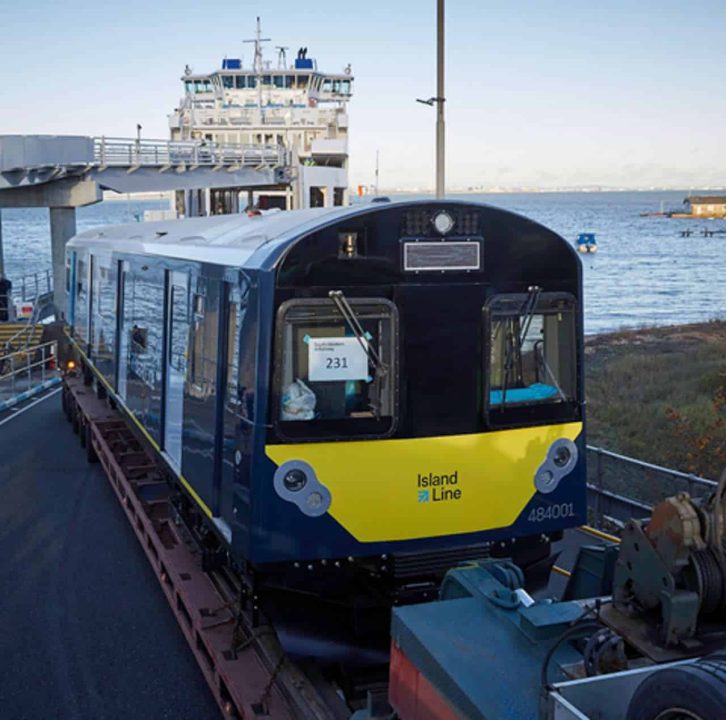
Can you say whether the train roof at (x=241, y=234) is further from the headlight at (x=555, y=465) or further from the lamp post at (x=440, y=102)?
the lamp post at (x=440, y=102)

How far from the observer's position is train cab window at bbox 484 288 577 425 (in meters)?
6.74

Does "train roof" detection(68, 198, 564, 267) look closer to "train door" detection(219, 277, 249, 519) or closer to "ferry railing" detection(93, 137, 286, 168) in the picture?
"train door" detection(219, 277, 249, 519)

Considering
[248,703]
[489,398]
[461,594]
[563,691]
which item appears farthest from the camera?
[489,398]

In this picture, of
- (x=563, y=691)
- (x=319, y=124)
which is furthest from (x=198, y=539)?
(x=319, y=124)

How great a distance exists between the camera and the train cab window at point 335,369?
20.3 ft

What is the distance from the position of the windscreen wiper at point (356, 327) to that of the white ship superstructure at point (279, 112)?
4134 cm

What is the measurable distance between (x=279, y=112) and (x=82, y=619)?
45.9 metres

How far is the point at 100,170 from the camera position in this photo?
111 feet

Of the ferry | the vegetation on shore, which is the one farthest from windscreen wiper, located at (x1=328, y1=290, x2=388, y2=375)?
the ferry

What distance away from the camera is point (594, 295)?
6494 cm

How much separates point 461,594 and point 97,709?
3.52 metres

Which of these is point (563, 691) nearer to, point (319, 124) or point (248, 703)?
point (248, 703)

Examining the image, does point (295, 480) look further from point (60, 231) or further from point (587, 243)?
point (587, 243)

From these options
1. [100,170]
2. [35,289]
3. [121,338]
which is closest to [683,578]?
[121,338]
